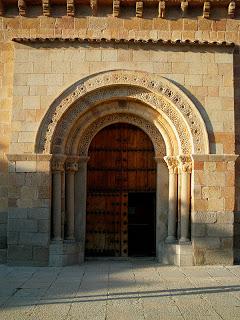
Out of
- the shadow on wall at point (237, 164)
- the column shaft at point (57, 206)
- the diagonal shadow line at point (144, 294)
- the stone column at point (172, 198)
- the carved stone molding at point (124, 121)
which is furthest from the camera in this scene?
the carved stone molding at point (124, 121)

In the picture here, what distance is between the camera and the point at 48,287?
5848 mm

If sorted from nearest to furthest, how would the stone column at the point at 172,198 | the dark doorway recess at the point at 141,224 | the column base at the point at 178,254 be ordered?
the column base at the point at 178,254 < the stone column at the point at 172,198 < the dark doorway recess at the point at 141,224

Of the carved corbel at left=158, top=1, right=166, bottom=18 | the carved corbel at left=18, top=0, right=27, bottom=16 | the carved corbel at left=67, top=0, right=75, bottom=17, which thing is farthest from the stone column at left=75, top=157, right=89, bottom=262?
the carved corbel at left=158, top=1, right=166, bottom=18

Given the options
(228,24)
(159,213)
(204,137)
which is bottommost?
(159,213)

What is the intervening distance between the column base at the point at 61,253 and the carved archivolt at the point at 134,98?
1715 millimetres

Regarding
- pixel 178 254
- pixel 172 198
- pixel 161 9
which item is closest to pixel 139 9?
pixel 161 9

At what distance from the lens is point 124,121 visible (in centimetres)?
825

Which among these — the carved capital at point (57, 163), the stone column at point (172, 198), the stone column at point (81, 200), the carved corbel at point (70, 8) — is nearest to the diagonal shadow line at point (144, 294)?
the stone column at point (172, 198)

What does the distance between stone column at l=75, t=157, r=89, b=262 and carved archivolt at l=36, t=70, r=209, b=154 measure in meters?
0.87

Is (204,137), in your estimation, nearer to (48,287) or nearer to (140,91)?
(140,91)

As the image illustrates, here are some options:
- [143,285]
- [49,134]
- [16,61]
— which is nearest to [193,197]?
[143,285]

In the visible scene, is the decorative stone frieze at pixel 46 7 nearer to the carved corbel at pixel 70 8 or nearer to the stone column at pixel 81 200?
the carved corbel at pixel 70 8

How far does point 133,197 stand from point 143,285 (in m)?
2.89

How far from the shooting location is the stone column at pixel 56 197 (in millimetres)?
7645
